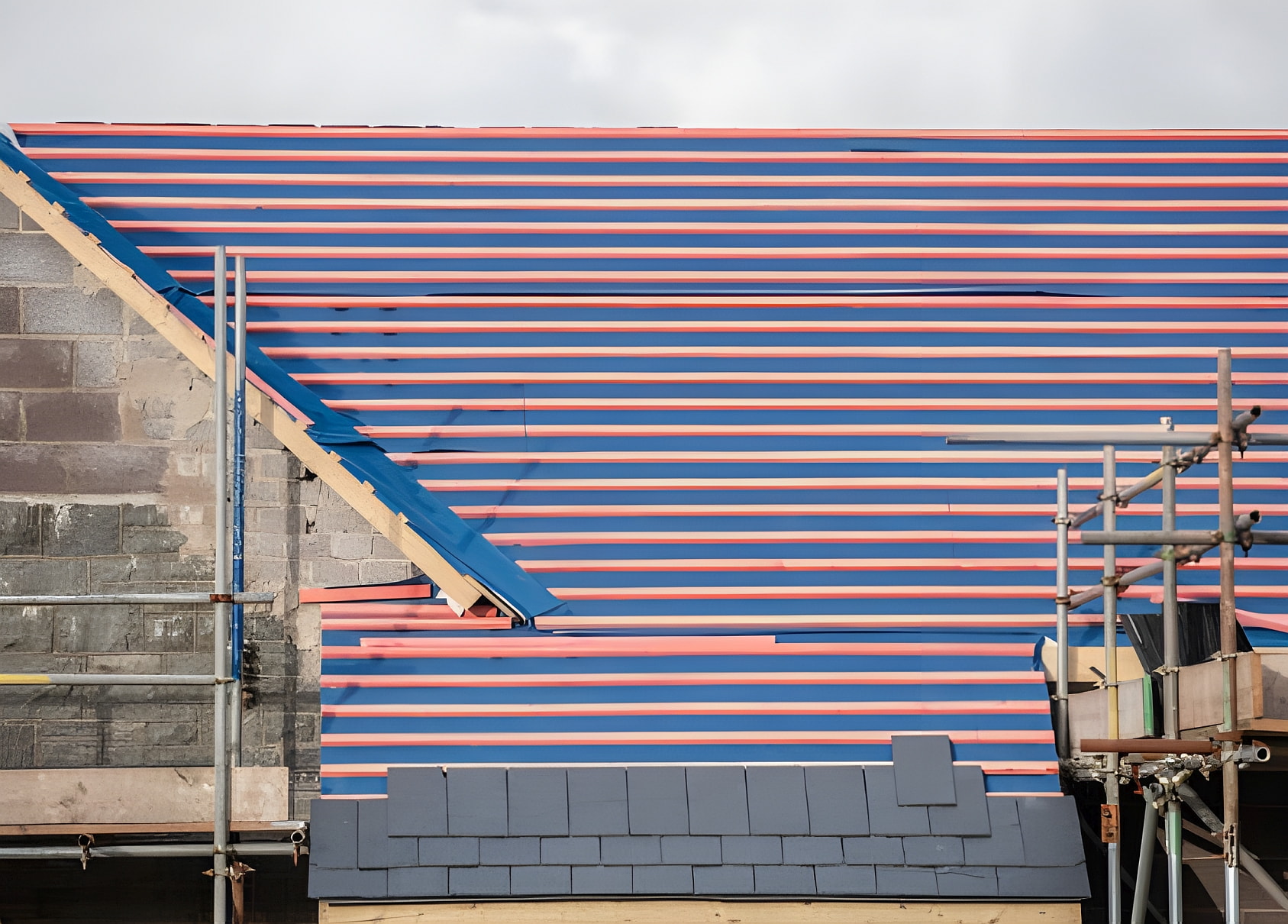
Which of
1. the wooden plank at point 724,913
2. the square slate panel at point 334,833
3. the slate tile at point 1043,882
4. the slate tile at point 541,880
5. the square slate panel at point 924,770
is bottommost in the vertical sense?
the wooden plank at point 724,913

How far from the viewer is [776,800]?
26.6 ft

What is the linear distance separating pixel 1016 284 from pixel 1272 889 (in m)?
4.33

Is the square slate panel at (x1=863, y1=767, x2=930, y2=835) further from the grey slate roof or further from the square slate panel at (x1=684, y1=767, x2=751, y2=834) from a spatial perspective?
the square slate panel at (x1=684, y1=767, x2=751, y2=834)

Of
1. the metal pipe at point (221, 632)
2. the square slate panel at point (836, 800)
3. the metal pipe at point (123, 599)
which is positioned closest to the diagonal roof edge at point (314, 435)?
the metal pipe at point (221, 632)

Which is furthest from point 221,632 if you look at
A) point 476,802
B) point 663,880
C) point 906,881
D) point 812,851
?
point 906,881

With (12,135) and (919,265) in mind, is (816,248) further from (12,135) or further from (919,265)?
(12,135)

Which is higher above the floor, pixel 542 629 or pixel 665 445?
pixel 665 445

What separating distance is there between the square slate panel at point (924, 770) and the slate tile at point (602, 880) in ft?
5.62

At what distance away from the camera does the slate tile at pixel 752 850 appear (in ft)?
26.0

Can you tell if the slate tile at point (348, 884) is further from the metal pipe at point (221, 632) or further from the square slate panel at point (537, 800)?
the square slate panel at point (537, 800)

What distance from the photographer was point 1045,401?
9414mm

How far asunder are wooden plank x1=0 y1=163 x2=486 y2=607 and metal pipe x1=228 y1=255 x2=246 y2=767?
14 cm

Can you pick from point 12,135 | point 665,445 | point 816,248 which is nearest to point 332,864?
point 665,445

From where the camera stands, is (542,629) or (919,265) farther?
(919,265)
